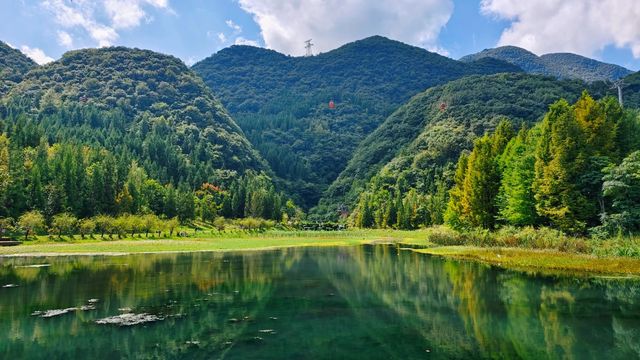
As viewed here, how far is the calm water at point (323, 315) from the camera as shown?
20859 mm

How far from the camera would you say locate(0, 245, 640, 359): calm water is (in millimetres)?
20859

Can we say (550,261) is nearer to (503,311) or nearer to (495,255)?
(495,255)

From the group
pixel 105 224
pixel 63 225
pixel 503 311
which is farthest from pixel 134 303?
pixel 105 224

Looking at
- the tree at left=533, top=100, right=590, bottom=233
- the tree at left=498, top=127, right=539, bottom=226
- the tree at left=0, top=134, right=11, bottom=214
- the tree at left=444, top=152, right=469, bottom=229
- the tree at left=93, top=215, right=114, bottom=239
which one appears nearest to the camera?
the tree at left=533, top=100, right=590, bottom=233

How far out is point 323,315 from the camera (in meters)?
28.2

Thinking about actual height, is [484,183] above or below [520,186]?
above

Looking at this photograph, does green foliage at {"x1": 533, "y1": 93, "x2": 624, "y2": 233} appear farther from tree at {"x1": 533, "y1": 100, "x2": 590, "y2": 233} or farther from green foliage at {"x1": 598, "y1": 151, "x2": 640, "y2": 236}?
green foliage at {"x1": 598, "y1": 151, "x2": 640, "y2": 236}

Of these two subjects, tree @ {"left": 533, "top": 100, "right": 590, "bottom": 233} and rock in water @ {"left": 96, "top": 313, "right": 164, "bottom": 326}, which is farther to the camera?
tree @ {"left": 533, "top": 100, "right": 590, "bottom": 233}

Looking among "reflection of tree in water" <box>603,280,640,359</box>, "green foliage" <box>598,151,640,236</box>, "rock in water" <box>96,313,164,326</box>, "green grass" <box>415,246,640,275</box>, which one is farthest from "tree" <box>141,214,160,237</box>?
"reflection of tree in water" <box>603,280,640,359</box>

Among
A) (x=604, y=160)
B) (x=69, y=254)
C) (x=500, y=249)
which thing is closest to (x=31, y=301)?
(x=69, y=254)

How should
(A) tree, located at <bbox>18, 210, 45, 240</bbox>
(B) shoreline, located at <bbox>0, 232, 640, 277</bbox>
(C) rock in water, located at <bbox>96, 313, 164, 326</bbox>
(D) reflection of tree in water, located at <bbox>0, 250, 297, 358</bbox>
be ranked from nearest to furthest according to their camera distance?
1. (D) reflection of tree in water, located at <bbox>0, 250, 297, 358</bbox>
2. (C) rock in water, located at <bbox>96, 313, 164, 326</bbox>
3. (B) shoreline, located at <bbox>0, 232, 640, 277</bbox>
4. (A) tree, located at <bbox>18, 210, 45, 240</bbox>

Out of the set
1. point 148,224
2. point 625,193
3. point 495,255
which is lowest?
point 495,255

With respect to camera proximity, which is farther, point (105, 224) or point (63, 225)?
point (105, 224)

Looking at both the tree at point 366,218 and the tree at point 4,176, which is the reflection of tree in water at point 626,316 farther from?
the tree at point 366,218
